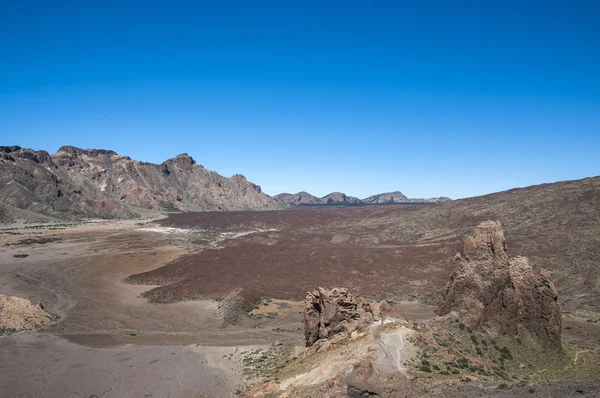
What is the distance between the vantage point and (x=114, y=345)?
98.7 ft

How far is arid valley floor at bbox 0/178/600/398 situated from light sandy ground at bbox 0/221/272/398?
125 mm

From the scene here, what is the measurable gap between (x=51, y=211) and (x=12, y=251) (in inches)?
3303

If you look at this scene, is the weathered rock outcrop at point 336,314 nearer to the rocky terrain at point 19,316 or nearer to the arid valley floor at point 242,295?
the arid valley floor at point 242,295

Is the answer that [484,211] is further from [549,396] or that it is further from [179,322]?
[549,396]

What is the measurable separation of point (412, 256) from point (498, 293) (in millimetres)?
39113

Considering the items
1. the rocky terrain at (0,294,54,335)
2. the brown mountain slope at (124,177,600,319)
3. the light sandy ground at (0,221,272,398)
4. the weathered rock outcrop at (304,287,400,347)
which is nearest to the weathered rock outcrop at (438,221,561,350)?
the weathered rock outcrop at (304,287,400,347)

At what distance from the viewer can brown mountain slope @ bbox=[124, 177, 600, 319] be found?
47.4 metres

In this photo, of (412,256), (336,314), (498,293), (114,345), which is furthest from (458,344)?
(412,256)

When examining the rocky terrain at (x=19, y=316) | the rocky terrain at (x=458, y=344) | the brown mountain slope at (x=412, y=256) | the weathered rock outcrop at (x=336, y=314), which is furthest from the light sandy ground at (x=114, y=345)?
the rocky terrain at (x=458, y=344)

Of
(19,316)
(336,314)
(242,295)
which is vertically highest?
(336,314)

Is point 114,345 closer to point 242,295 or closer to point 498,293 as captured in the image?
point 242,295

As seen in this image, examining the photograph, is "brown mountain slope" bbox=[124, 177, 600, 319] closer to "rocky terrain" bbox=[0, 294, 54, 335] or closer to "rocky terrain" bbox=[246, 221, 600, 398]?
"rocky terrain" bbox=[0, 294, 54, 335]

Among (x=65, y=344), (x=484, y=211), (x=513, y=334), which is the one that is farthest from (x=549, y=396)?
(x=484, y=211)

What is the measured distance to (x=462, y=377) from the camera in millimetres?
16547
